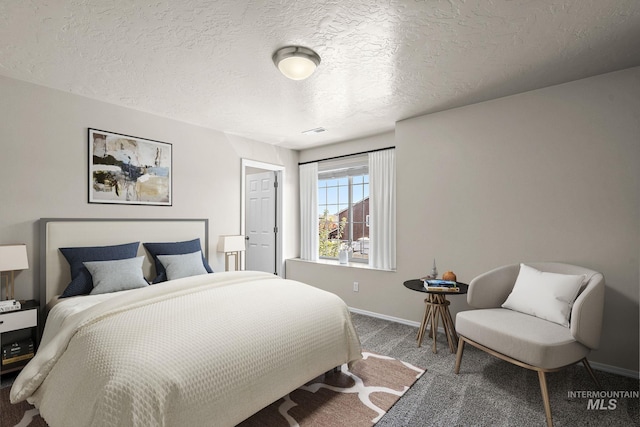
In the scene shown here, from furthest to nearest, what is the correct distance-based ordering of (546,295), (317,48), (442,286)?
(442,286)
(546,295)
(317,48)

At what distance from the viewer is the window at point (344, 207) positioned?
14.8ft

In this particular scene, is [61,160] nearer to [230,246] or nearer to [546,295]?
[230,246]

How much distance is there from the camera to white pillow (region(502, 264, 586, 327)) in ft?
7.32

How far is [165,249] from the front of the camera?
3385 millimetres

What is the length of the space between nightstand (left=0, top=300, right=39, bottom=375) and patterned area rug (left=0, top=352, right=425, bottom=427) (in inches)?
7.6

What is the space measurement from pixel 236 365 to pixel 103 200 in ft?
8.27

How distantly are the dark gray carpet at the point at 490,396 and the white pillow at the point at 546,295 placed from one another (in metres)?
0.52

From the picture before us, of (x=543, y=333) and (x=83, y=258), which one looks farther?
(x=83, y=258)

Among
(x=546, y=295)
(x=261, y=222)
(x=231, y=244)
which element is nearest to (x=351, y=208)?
(x=261, y=222)

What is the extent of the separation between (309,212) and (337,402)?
3.20m

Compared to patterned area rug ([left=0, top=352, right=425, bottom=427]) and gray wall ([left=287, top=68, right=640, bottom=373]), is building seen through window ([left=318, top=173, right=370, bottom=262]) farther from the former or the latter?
patterned area rug ([left=0, top=352, right=425, bottom=427])

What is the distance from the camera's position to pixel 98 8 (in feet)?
5.68
